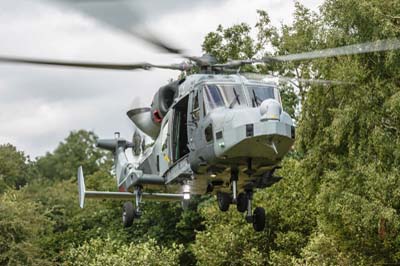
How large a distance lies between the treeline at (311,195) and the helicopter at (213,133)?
23.7 feet

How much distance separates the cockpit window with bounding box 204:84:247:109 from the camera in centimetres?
1266

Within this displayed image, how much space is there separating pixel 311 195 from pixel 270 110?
42.5 ft

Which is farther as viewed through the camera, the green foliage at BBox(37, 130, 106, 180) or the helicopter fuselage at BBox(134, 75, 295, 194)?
the green foliage at BBox(37, 130, 106, 180)

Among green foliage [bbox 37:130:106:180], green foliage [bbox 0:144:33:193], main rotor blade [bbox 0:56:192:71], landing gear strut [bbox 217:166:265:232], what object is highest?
main rotor blade [bbox 0:56:192:71]

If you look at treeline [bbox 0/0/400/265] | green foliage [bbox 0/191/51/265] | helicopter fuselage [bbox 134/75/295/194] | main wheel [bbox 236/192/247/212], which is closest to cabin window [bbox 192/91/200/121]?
helicopter fuselage [bbox 134/75/295/194]

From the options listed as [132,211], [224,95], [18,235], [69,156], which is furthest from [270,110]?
[69,156]

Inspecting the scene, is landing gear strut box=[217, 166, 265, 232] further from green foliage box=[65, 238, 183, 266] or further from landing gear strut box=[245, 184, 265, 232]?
green foliage box=[65, 238, 183, 266]

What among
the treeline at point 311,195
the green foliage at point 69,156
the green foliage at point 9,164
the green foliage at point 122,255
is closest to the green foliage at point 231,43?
the treeline at point 311,195

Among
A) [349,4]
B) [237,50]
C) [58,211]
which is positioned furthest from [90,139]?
[349,4]

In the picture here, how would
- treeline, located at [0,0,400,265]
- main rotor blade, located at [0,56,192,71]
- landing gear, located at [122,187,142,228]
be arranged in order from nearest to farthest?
main rotor blade, located at [0,56,192,71] → landing gear, located at [122,187,142,228] → treeline, located at [0,0,400,265]

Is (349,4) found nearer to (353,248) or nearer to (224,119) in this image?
(353,248)

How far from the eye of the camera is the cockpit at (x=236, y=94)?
496 inches

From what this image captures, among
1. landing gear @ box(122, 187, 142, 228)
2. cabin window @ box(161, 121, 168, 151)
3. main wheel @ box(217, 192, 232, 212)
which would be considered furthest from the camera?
landing gear @ box(122, 187, 142, 228)

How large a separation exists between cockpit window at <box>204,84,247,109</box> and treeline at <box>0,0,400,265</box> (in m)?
8.20
